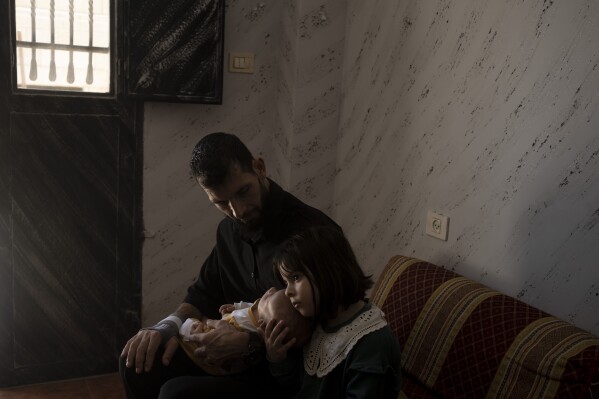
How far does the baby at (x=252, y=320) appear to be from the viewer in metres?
1.70

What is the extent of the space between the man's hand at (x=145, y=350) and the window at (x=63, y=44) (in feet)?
4.37

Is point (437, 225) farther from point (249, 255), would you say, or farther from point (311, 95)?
point (311, 95)

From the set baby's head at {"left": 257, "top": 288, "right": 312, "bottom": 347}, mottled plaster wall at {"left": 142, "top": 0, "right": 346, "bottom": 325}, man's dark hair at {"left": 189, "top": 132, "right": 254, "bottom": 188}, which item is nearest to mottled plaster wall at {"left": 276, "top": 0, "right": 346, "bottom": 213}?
mottled plaster wall at {"left": 142, "top": 0, "right": 346, "bottom": 325}

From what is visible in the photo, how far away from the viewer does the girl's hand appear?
5.42 feet

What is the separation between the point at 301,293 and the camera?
1594 millimetres

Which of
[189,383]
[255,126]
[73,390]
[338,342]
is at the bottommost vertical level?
[73,390]

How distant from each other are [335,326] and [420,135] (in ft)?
3.44

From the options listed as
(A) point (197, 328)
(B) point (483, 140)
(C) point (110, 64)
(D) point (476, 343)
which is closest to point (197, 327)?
(A) point (197, 328)

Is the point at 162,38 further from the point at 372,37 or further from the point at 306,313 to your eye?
the point at 306,313

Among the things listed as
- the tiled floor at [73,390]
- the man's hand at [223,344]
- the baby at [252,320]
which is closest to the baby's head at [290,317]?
the baby at [252,320]

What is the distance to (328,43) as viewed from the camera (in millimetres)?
2953

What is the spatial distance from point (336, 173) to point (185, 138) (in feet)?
2.35

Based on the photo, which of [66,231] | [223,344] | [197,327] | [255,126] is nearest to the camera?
[223,344]

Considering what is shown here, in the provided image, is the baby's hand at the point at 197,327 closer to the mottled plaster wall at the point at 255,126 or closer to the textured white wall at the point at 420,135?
the textured white wall at the point at 420,135
